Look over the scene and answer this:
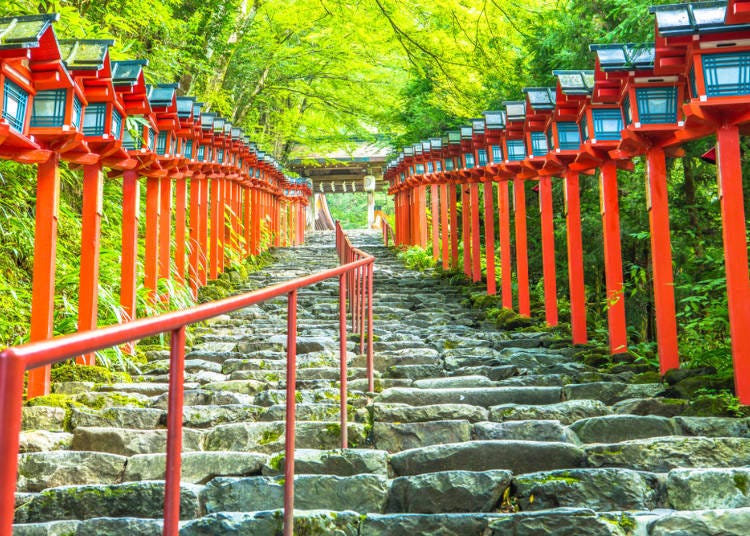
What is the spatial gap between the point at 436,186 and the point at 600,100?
866cm

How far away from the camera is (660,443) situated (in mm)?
3709

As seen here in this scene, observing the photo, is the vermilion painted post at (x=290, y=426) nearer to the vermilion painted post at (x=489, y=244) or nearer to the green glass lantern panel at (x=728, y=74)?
the green glass lantern panel at (x=728, y=74)

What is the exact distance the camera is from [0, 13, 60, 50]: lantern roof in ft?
13.6

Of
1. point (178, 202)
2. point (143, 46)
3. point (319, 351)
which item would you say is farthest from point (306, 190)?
point (319, 351)

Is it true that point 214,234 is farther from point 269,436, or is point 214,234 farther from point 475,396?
point 269,436

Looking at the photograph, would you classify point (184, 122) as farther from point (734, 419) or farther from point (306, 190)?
point (306, 190)

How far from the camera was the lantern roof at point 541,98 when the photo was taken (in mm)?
8312

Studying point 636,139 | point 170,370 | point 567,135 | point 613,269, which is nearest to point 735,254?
point 636,139

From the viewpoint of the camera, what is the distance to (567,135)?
7836 millimetres

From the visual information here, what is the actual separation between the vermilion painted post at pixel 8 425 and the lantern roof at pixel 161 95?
24.1ft

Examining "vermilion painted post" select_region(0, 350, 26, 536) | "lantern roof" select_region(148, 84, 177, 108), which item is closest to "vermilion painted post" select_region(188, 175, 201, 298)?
"lantern roof" select_region(148, 84, 177, 108)

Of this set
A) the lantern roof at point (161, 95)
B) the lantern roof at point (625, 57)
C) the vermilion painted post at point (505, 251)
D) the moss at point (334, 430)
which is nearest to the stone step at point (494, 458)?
the moss at point (334, 430)

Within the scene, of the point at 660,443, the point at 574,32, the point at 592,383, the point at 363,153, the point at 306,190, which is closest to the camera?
the point at 660,443

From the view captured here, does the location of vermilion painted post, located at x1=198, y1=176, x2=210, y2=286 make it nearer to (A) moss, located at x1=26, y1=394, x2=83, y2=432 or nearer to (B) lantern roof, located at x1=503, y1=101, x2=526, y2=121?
(B) lantern roof, located at x1=503, y1=101, x2=526, y2=121
